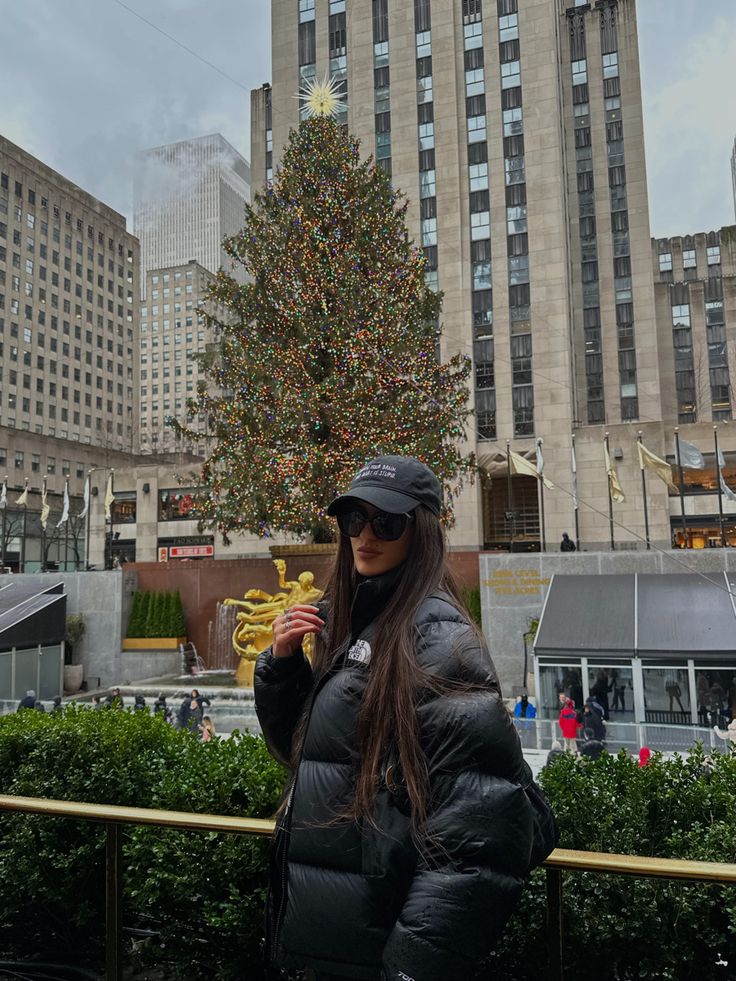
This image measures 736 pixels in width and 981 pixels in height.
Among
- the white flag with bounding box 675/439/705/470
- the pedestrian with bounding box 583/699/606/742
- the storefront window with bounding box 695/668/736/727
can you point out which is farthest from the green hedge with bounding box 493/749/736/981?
the white flag with bounding box 675/439/705/470

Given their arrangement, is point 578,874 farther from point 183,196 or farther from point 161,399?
point 183,196

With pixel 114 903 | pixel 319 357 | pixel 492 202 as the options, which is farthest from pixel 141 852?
pixel 492 202

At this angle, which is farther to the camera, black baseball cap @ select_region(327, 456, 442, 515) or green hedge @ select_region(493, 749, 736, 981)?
green hedge @ select_region(493, 749, 736, 981)

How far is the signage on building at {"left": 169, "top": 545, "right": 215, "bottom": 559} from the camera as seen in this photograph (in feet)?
162

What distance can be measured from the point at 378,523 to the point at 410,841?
887 mm

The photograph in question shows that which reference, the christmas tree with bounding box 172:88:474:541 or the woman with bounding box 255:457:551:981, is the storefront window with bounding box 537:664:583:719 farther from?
the woman with bounding box 255:457:551:981

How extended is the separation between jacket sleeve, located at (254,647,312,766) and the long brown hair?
95 mm

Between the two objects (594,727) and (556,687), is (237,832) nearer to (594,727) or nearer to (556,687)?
(594,727)

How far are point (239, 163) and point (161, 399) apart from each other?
74.3m

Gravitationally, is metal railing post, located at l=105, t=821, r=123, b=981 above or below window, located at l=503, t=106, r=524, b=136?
below

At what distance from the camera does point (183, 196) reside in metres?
168

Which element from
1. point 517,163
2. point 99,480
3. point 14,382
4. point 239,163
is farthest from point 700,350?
point 239,163

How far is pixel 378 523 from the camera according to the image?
7.54ft

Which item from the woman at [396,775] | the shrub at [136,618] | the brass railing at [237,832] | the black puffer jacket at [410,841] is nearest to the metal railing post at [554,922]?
the brass railing at [237,832]
